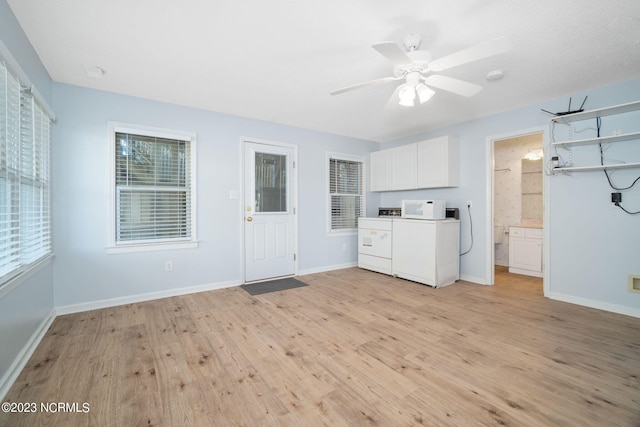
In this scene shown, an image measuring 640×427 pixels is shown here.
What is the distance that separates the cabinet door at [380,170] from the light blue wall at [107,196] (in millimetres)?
1317

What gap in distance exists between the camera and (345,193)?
5.19m

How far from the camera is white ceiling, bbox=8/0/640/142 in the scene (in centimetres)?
187

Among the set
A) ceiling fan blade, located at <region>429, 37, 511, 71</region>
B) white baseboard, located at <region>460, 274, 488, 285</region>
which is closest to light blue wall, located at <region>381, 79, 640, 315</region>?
white baseboard, located at <region>460, 274, 488, 285</region>

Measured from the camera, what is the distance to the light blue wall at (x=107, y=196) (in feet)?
9.71

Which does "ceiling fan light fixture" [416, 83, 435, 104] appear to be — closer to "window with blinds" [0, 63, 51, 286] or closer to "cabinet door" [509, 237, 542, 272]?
"window with blinds" [0, 63, 51, 286]

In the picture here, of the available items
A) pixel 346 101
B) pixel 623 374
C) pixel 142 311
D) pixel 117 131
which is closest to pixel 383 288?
pixel 623 374

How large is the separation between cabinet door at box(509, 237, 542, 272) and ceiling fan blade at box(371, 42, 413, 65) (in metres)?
4.27

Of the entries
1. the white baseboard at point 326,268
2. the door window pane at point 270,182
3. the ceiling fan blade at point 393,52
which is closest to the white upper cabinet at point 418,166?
the white baseboard at point 326,268

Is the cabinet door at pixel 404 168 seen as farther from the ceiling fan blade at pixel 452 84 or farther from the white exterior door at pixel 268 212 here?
the ceiling fan blade at pixel 452 84

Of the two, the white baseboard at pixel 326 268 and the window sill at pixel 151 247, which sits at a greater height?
the window sill at pixel 151 247

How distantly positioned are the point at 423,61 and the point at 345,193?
323cm

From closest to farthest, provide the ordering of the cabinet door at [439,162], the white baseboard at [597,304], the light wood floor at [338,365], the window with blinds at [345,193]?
the light wood floor at [338,365] → the white baseboard at [597,304] → the cabinet door at [439,162] → the window with blinds at [345,193]

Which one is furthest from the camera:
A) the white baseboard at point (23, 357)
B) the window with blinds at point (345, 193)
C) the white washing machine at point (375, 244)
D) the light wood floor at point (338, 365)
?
the window with blinds at point (345, 193)

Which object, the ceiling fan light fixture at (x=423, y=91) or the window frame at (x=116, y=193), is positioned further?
the window frame at (x=116, y=193)
